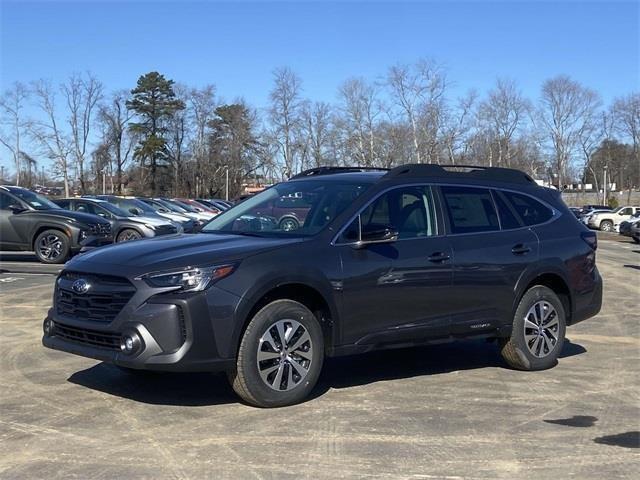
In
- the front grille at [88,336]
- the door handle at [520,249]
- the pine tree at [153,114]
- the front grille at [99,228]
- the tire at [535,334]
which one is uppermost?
the pine tree at [153,114]

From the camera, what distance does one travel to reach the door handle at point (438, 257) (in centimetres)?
624

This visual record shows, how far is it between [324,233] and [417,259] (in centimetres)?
86

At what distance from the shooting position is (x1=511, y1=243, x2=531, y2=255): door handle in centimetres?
683

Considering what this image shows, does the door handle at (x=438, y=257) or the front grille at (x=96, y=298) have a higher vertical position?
the door handle at (x=438, y=257)

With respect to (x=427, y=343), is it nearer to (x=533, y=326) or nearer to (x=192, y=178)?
(x=533, y=326)

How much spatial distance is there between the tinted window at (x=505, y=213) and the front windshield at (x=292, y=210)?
150 cm

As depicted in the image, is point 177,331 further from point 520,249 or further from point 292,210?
point 520,249

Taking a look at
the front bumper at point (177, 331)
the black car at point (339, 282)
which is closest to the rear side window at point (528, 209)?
Result: the black car at point (339, 282)

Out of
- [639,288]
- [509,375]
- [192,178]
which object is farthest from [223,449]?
[192,178]

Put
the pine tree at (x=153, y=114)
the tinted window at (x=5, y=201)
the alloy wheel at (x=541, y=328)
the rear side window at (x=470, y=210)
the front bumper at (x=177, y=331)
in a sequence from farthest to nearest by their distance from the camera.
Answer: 1. the pine tree at (x=153, y=114)
2. the tinted window at (x=5, y=201)
3. the alloy wheel at (x=541, y=328)
4. the rear side window at (x=470, y=210)
5. the front bumper at (x=177, y=331)

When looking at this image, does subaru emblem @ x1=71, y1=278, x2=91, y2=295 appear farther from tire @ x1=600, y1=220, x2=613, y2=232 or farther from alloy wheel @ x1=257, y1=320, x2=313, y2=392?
tire @ x1=600, y1=220, x2=613, y2=232

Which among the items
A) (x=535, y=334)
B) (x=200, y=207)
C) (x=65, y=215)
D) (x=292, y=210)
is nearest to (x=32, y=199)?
(x=65, y=215)

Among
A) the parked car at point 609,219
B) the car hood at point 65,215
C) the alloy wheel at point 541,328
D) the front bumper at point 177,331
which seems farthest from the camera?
the parked car at point 609,219

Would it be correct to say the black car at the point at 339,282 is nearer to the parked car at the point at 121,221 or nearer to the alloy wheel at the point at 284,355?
the alloy wheel at the point at 284,355
